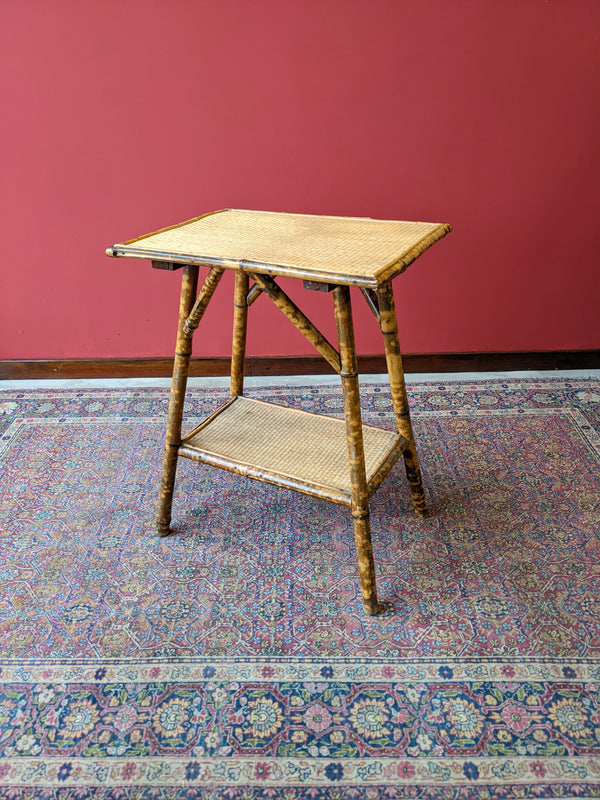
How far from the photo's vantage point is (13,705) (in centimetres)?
162

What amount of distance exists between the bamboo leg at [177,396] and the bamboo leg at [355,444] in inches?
19.9

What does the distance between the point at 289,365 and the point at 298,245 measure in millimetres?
1442

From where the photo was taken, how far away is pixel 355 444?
1.77 metres

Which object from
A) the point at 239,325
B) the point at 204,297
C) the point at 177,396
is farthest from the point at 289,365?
the point at 204,297

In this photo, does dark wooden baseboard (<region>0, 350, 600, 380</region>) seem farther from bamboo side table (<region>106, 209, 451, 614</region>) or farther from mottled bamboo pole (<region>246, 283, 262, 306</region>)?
mottled bamboo pole (<region>246, 283, 262, 306</region>)

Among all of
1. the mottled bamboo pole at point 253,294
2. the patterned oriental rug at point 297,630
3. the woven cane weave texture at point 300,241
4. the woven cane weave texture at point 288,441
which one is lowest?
the patterned oriental rug at point 297,630

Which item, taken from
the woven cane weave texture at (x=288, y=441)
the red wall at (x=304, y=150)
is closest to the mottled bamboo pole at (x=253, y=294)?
the woven cane weave texture at (x=288, y=441)

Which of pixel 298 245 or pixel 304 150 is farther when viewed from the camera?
pixel 304 150

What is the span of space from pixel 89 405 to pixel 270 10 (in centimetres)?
187

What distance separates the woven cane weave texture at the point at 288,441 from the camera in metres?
1.99

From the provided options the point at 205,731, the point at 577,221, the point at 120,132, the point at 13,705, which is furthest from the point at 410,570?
the point at 120,132

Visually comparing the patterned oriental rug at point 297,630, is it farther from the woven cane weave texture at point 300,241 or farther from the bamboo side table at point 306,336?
the woven cane weave texture at point 300,241

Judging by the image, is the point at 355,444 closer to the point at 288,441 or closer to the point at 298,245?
the point at 288,441

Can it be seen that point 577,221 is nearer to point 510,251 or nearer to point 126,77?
point 510,251
